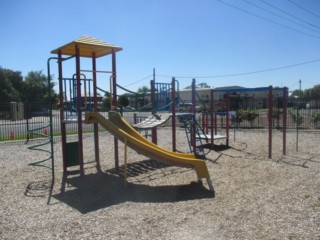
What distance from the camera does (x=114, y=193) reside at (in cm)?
550

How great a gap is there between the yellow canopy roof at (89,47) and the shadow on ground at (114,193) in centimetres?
288

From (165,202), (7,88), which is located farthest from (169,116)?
(7,88)

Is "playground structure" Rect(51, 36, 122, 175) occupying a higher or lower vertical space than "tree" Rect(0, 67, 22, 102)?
lower

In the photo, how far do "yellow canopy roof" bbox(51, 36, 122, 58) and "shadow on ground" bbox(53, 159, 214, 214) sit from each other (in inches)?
113

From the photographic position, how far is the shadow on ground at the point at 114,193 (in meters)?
5.00

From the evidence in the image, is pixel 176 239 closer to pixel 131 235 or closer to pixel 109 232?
pixel 131 235

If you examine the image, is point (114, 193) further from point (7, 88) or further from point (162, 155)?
point (7, 88)

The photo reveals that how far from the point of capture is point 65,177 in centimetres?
671

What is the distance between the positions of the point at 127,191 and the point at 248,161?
3712 millimetres

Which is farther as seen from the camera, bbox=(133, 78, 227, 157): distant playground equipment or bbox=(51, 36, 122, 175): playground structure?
bbox=(133, 78, 227, 157): distant playground equipment

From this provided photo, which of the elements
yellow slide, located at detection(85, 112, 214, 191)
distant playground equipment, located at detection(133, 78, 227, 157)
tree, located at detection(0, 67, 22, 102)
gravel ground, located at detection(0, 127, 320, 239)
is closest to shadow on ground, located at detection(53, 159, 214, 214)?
gravel ground, located at detection(0, 127, 320, 239)

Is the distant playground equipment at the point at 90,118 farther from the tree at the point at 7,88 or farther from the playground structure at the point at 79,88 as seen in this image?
the tree at the point at 7,88

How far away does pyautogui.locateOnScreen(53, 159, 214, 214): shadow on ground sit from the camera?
197 inches

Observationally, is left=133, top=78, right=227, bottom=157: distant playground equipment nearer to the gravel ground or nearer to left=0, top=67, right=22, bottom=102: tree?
the gravel ground
